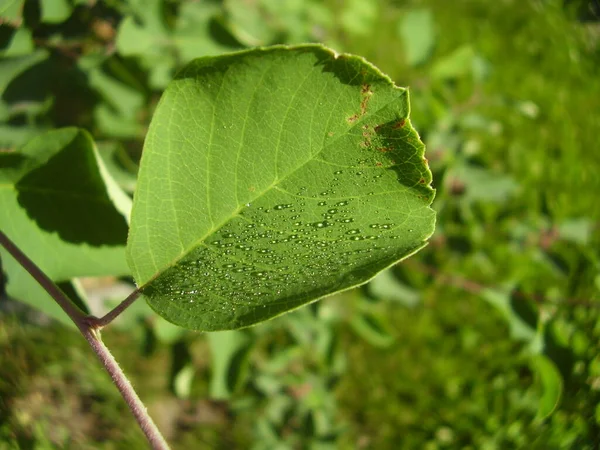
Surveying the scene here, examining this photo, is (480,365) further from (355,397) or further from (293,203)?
(293,203)

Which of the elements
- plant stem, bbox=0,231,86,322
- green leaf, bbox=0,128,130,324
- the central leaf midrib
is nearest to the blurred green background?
green leaf, bbox=0,128,130,324

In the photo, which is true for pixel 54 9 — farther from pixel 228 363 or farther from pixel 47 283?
pixel 228 363

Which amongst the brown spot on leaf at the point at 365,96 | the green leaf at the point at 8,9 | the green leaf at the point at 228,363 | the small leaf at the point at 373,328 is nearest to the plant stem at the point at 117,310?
the brown spot on leaf at the point at 365,96

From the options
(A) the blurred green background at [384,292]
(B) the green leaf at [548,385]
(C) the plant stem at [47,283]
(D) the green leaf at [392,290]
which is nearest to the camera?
(C) the plant stem at [47,283]

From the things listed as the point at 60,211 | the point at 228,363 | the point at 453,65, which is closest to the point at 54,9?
the point at 60,211

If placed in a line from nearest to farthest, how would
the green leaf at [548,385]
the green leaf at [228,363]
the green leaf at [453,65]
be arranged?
1. the green leaf at [548,385]
2. the green leaf at [228,363]
3. the green leaf at [453,65]

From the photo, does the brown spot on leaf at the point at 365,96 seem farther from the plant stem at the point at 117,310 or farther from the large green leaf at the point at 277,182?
the plant stem at the point at 117,310

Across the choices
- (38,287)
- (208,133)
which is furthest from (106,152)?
(208,133)
